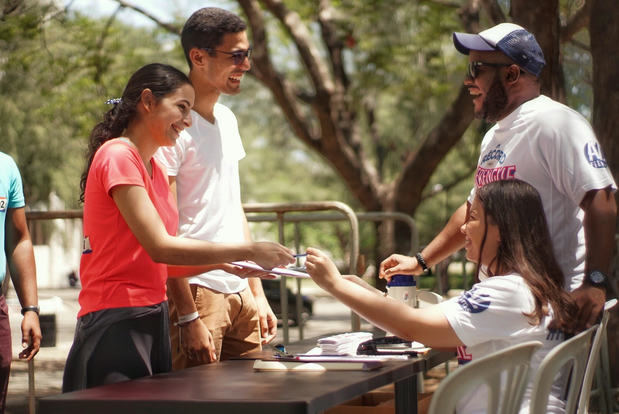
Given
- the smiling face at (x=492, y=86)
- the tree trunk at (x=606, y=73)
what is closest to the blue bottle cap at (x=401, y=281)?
the smiling face at (x=492, y=86)

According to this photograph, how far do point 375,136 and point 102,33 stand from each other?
6.91m

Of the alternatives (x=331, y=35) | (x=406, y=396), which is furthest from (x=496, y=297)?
(x=331, y=35)

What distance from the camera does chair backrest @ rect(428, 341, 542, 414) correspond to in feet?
8.29

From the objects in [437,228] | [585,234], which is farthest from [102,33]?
[437,228]

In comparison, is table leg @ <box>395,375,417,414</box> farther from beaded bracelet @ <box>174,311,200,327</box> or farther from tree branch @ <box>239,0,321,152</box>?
tree branch @ <box>239,0,321,152</box>

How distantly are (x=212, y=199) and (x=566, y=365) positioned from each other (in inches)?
63.8

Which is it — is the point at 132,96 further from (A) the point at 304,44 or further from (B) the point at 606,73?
(A) the point at 304,44

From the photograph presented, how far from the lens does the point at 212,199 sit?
4.09m

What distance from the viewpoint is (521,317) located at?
308 centimetres

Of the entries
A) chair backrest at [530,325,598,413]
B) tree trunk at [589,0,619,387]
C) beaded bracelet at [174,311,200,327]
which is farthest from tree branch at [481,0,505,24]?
chair backrest at [530,325,598,413]

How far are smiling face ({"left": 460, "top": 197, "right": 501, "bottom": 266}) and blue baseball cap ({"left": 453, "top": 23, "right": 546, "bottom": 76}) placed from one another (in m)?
0.90

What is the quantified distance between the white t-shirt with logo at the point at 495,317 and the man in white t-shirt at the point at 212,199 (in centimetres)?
114

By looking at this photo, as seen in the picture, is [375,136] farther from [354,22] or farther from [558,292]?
[558,292]

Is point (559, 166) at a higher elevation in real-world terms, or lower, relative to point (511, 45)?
lower
